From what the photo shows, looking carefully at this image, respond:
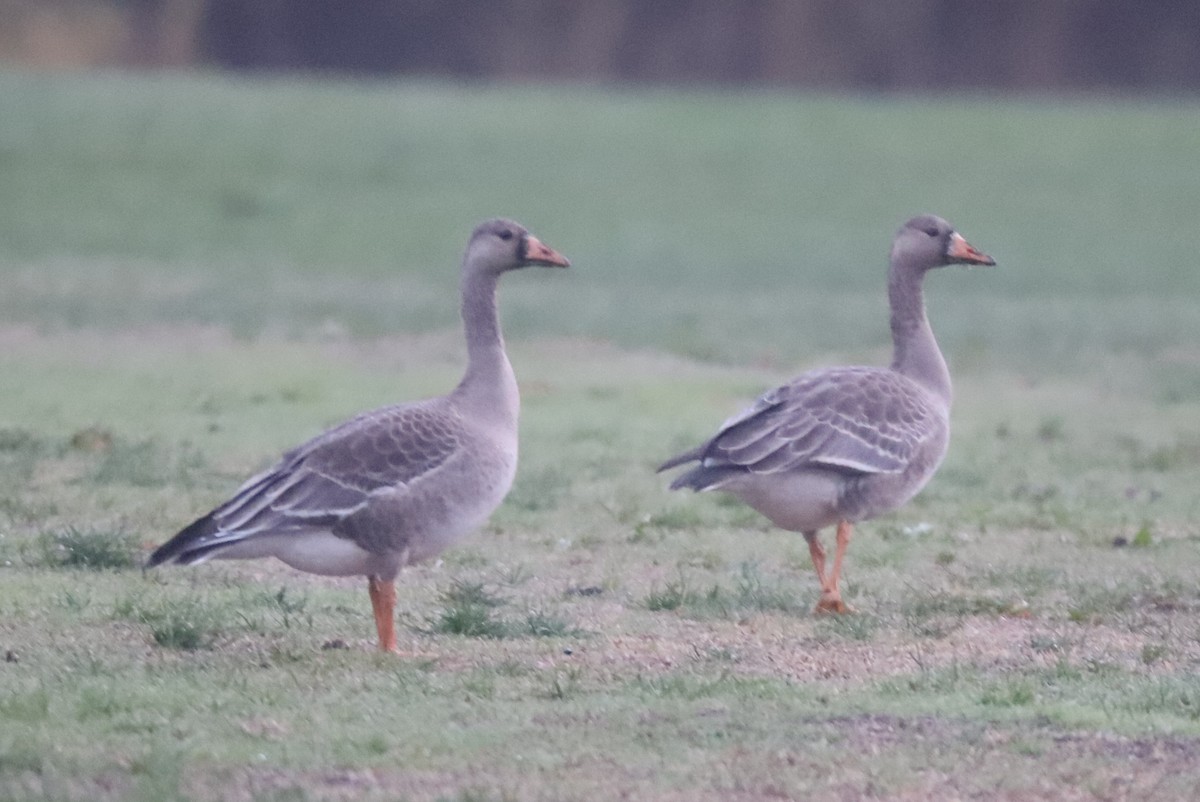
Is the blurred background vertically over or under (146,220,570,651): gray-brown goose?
under

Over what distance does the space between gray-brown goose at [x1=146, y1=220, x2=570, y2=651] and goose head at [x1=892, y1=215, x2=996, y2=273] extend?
2.47 m

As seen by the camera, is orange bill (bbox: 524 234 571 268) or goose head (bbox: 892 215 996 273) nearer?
orange bill (bbox: 524 234 571 268)

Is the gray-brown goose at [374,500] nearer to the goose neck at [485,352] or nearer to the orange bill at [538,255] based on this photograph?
the goose neck at [485,352]

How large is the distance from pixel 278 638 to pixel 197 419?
5386 millimetres

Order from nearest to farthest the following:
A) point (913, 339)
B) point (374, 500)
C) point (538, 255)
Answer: point (374, 500) < point (538, 255) < point (913, 339)

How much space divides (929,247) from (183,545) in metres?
3.74

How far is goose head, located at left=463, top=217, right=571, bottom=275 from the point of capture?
7.45 meters

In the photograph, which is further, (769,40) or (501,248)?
(769,40)

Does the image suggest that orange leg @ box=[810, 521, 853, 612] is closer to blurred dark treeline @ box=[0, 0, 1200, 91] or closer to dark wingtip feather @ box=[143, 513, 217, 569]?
dark wingtip feather @ box=[143, 513, 217, 569]

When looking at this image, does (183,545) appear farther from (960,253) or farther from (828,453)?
(960,253)

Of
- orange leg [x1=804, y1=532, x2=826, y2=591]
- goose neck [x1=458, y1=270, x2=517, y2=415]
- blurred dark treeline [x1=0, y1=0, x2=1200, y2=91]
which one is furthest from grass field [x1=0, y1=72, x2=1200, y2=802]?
blurred dark treeline [x1=0, y1=0, x2=1200, y2=91]

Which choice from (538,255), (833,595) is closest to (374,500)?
(538,255)

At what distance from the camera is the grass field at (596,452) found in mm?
5551

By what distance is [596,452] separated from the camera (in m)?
11.3
